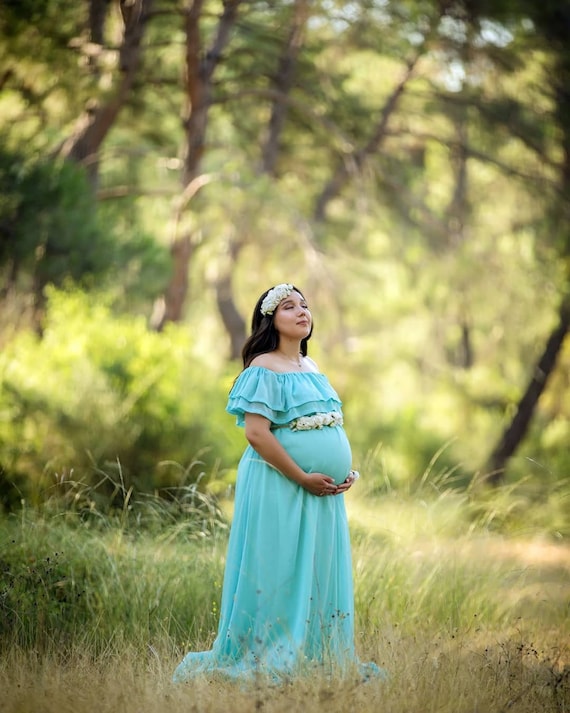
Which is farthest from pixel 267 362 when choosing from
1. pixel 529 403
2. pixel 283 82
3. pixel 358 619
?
pixel 283 82

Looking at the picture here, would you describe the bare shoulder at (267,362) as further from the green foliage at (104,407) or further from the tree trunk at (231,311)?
the tree trunk at (231,311)

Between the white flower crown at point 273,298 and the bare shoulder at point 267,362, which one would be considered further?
the white flower crown at point 273,298

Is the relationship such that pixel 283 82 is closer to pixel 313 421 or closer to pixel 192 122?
pixel 192 122

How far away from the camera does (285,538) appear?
3.90m

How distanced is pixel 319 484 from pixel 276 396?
1.39 ft

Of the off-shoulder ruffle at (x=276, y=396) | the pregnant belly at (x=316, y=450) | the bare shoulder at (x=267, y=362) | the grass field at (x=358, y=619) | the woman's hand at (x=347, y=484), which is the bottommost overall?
the grass field at (x=358, y=619)

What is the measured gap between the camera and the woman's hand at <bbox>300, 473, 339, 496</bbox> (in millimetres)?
3891

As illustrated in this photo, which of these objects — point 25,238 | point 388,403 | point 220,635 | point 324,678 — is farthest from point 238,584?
point 388,403

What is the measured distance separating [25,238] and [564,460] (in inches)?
273

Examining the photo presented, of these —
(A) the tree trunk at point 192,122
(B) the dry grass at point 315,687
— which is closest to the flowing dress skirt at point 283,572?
(B) the dry grass at point 315,687

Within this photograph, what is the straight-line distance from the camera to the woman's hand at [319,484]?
153 inches

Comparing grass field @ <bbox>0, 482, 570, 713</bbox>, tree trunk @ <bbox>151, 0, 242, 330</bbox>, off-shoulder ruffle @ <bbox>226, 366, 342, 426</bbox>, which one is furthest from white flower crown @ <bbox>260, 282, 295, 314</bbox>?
tree trunk @ <bbox>151, 0, 242, 330</bbox>

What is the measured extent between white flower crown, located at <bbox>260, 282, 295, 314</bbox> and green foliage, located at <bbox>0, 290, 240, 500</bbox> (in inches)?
126

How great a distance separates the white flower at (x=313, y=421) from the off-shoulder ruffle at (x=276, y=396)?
0.07 feet
